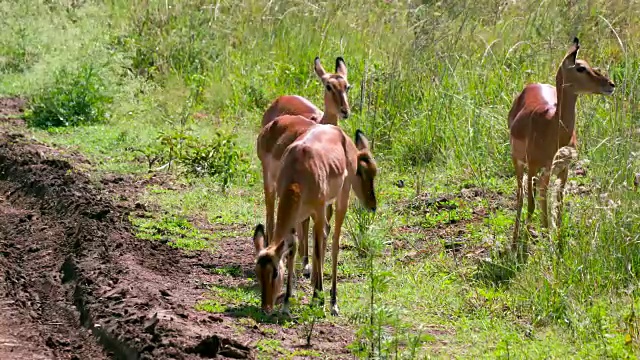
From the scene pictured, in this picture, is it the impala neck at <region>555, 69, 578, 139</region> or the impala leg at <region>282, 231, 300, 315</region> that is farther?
the impala neck at <region>555, 69, 578, 139</region>

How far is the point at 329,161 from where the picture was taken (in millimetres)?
7707

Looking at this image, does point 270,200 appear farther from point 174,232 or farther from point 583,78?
point 583,78

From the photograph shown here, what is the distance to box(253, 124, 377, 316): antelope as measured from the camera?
708 cm

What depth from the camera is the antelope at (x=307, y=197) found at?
7.08 m

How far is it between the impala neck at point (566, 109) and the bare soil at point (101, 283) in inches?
103

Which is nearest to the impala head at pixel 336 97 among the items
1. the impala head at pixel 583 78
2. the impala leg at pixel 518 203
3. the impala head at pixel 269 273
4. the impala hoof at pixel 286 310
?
the impala leg at pixel 518 203

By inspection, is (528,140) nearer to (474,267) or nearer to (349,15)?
(474,267)

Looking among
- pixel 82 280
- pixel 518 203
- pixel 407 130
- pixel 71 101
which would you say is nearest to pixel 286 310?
pixel 82 280

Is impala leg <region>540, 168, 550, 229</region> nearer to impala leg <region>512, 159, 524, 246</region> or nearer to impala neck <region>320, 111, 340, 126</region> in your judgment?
impala leg <region>512, 159, 524, 246</region>

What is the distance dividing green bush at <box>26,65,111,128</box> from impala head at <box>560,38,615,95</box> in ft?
22.2

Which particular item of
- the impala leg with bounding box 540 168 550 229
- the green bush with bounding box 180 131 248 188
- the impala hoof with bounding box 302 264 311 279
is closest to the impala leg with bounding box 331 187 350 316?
the impala hoof with bounding box 302 264 311 279

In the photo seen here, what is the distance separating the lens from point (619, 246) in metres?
7.48

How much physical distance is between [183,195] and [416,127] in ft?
9.35

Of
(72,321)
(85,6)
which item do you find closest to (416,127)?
(72,321)
